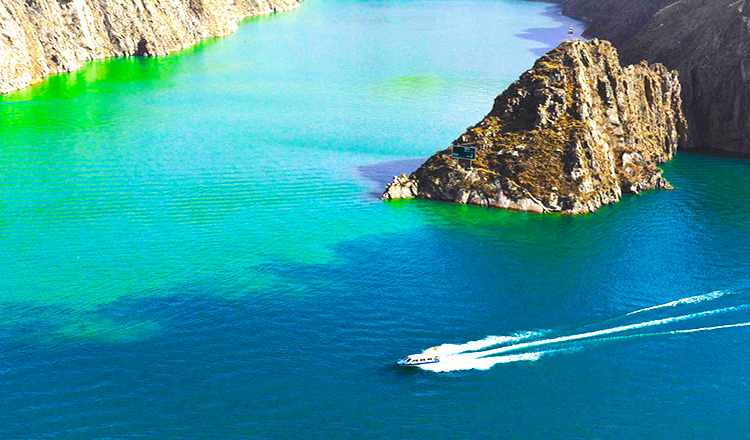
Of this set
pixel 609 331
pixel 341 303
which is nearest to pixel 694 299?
pixel 609 331

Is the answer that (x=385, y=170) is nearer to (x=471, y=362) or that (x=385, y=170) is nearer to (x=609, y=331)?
(x=609, y=331)

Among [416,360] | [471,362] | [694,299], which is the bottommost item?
[694,299]

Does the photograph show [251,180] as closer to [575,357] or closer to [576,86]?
[576,86]

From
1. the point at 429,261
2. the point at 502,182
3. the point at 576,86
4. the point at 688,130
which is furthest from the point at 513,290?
the point at 688,130

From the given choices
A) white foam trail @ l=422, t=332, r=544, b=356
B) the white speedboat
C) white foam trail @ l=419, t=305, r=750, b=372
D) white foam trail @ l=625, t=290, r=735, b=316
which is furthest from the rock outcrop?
the white speedboat

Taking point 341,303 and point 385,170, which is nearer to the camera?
point 341,303

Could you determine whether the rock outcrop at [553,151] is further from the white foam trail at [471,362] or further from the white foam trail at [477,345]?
the white foam trail at [471,362]

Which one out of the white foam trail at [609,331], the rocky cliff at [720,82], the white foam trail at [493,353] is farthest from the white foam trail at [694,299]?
the rocky cliff at [720,82]
